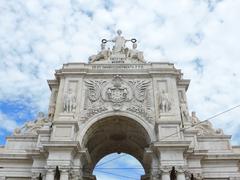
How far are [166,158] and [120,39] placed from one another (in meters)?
11.1

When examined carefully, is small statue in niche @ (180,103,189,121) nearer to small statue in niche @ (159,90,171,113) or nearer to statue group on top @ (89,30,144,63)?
small statue in niche @ (159,90,171,113)

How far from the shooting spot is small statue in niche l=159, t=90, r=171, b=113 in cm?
1986

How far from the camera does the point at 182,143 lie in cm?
1755

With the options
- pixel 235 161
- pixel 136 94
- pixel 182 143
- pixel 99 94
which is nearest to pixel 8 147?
pixel 99 94

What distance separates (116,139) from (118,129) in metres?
1.61

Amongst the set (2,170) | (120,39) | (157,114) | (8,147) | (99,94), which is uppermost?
(120,39)

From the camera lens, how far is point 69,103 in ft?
66.0

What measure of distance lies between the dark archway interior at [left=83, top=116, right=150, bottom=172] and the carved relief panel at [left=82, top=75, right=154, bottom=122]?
29.7 inches

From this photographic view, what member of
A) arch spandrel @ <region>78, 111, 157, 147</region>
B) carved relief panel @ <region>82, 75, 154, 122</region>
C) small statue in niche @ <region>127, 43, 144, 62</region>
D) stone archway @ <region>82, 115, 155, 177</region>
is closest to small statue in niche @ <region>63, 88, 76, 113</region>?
carved relief panel @ <region>82, 75, 154, 122</region>

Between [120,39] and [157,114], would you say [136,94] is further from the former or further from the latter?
[120,39]

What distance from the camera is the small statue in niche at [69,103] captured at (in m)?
20.0

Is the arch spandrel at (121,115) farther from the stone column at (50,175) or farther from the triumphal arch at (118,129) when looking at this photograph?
the stone column at (50,175)

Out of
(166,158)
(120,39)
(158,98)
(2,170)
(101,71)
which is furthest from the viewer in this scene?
(120,39)

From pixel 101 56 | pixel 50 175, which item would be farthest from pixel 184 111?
pixel 50 175
